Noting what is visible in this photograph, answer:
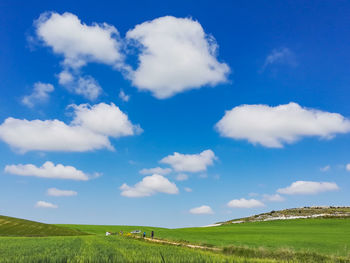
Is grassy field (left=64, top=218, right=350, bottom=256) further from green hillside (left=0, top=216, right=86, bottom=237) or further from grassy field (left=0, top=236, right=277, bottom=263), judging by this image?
green hillside (left=0, top=216, right=86, bottom=237)

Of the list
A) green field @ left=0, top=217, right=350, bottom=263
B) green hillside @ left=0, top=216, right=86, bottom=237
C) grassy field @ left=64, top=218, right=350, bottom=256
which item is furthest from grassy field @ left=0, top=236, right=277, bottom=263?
green hillside @ left=0, top=216, right=86, bottom=237

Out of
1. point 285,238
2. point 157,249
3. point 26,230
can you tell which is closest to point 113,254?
point 157,249

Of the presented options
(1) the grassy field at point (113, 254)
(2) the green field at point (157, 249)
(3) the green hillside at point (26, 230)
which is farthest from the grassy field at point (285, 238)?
(3) the green hillside at point (26, 230)

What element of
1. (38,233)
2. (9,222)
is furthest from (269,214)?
(9,222)

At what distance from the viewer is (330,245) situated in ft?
107

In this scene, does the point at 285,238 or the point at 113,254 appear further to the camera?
the point at 285,238

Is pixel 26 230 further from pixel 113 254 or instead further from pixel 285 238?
pixel 113 254

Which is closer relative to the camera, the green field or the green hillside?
the green field

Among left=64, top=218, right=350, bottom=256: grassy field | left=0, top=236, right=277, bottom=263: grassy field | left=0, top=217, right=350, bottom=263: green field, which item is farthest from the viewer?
left=64, top=218, right=350, bottom=256: grassy field

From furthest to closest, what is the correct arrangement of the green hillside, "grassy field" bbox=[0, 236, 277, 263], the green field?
the green hillside → the green field → "grassy field" bbox=[0, 236, 277, 263]

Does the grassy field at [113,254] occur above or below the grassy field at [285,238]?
above

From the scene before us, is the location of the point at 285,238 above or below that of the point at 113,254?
below

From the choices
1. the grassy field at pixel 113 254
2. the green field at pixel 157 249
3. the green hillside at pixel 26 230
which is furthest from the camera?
the green hillside at pixel 26 230

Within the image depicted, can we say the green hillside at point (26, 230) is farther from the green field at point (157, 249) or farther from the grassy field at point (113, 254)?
the grassy field at point (113, 254)
